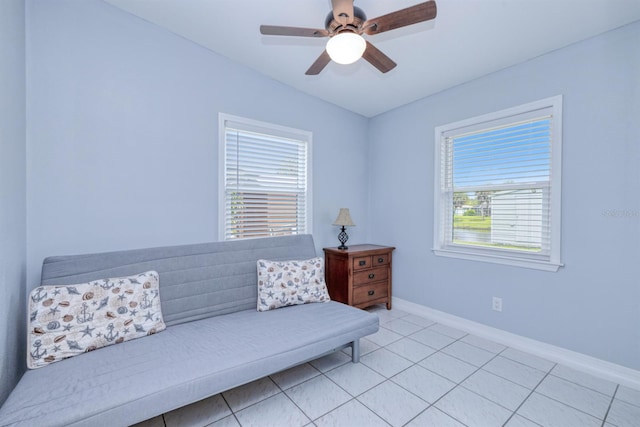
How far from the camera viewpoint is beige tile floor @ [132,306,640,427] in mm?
1581


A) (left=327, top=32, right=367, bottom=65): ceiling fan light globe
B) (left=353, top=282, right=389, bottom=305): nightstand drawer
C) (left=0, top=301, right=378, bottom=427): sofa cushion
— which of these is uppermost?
(left=327, top=32, right=367, bottom=65): ceiling fan light globe

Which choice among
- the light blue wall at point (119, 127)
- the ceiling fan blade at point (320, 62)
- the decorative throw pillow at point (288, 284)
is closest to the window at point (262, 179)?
the light blue wall at point (119, 127)

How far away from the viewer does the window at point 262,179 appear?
8.46ft

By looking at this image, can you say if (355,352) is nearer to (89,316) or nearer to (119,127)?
(89,316)

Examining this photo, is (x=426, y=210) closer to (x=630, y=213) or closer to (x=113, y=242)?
(x=630, y=213)

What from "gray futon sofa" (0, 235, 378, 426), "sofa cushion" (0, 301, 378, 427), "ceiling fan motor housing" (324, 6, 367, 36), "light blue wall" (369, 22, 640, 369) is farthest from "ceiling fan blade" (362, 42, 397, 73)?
"sofa cushion" (0, 301, 378, 427)

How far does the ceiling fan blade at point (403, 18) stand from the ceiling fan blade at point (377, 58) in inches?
4.6

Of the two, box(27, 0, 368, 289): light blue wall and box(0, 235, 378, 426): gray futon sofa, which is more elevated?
box(27, 0, 368, 289): light blue wall

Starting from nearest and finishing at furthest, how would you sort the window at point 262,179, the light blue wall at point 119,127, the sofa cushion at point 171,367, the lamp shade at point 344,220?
the sofa cushion at point 171,367, the light blue wall at point 119,127, the window at point 262,179, the lamp shade at point 344,220

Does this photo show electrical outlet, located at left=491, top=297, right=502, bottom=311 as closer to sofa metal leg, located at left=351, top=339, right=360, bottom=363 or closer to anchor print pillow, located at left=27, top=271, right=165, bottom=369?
sofa metal leg, located at left=351, top=339, right=360, bottom=363

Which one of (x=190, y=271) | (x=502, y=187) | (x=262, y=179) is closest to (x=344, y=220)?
(x=262, y=179)

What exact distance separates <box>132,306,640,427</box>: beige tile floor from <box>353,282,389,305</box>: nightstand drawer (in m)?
0.72

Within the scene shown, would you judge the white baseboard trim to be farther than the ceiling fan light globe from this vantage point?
Yes

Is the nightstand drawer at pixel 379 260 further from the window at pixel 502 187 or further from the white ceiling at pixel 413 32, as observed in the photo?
the white ceiling at pixel 413 32
